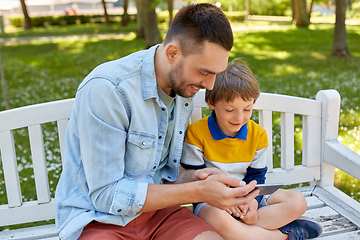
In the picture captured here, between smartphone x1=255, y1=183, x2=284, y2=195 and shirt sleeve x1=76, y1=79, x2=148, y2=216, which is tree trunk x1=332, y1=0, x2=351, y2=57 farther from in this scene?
shirt sleeve x1=76, y1=79, x2=148, y2=216

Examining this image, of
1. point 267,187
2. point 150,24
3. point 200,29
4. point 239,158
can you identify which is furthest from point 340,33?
point 200,29

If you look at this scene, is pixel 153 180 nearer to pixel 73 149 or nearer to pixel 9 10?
pixel 73 149

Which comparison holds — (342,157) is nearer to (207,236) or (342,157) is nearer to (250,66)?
(207,236)

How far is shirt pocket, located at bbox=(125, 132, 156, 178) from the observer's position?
1780 millimetres

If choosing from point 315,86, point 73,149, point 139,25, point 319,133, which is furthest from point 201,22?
point 139,25

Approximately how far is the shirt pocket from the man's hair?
1.52ft

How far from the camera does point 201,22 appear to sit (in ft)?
5.50

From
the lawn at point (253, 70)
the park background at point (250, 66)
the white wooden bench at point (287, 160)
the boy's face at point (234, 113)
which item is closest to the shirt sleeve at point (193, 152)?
the boy's face at point (234, 113)

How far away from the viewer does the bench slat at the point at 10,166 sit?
213 cm

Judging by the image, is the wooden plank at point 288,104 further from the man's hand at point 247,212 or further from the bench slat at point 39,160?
the bench slat at point 39,160

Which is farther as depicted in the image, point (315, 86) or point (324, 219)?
point (315, 86)

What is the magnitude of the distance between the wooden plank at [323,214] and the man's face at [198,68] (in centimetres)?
120

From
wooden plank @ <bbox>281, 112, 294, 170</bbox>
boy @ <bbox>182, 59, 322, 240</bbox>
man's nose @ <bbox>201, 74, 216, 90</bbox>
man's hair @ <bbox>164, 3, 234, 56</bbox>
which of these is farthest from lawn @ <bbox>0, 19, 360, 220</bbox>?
man's hair @ <bbox>164, 3, 234, 56</bbox>

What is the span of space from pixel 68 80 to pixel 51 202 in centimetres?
703
